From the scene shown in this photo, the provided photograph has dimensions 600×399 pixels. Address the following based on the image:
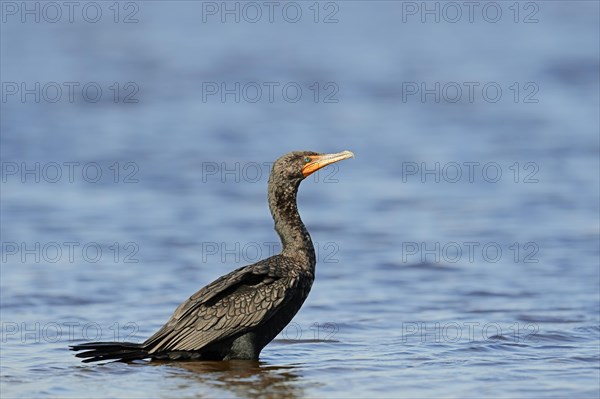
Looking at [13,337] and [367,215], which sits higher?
[367,215]

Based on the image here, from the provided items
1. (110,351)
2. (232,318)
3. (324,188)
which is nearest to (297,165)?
(232,318)

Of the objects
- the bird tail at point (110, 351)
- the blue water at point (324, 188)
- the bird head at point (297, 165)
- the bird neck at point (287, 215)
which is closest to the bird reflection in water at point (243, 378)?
the blue water at point (324, 188)

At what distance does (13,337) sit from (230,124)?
13.3 meters

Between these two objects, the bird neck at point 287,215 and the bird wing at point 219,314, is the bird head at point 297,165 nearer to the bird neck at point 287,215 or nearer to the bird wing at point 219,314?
the bird neck at point 287,215

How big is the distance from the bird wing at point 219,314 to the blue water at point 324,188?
28 cm

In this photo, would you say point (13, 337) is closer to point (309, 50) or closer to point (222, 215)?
point (222, 215)

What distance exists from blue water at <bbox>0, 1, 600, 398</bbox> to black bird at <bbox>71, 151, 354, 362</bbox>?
21cm

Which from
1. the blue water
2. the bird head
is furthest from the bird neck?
the blue water

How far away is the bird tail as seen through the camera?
10.5 metres

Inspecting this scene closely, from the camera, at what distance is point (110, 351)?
10531mm

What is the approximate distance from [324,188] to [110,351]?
31.8ft

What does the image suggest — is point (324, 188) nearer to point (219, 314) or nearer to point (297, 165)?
point (297, 165)

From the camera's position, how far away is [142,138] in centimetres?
2384

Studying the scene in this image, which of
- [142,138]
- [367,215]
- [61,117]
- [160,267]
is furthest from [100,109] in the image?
[160,267]
